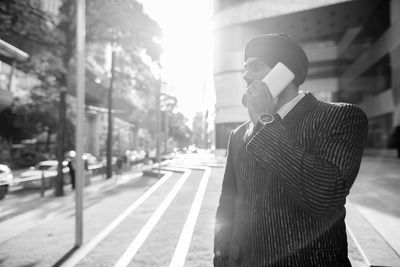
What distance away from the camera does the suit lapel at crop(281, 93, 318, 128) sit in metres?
1.41

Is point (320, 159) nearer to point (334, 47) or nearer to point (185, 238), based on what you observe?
point (185, 238)

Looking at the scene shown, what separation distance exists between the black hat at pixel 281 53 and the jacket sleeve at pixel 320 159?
11.7 inches

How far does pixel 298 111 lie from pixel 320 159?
0.30m

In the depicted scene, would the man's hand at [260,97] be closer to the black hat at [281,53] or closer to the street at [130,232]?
the black hat at [281,53]

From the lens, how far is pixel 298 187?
1.17 m

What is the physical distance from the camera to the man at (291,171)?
1.18m

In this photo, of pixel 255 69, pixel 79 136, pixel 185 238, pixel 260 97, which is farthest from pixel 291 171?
pixel 79 136

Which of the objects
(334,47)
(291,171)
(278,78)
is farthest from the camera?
(334,47)

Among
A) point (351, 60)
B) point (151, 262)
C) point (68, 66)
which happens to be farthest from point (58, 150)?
point (351, 60)

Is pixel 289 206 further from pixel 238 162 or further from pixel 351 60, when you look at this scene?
pixel 351 60

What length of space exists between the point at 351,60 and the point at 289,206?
35.8m

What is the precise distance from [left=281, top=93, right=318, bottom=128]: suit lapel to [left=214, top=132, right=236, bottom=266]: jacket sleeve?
51 centimetres

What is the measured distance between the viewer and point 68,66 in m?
11.8

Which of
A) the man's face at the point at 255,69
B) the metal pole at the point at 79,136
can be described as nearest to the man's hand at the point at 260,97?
the man's face at the point at 255,69
